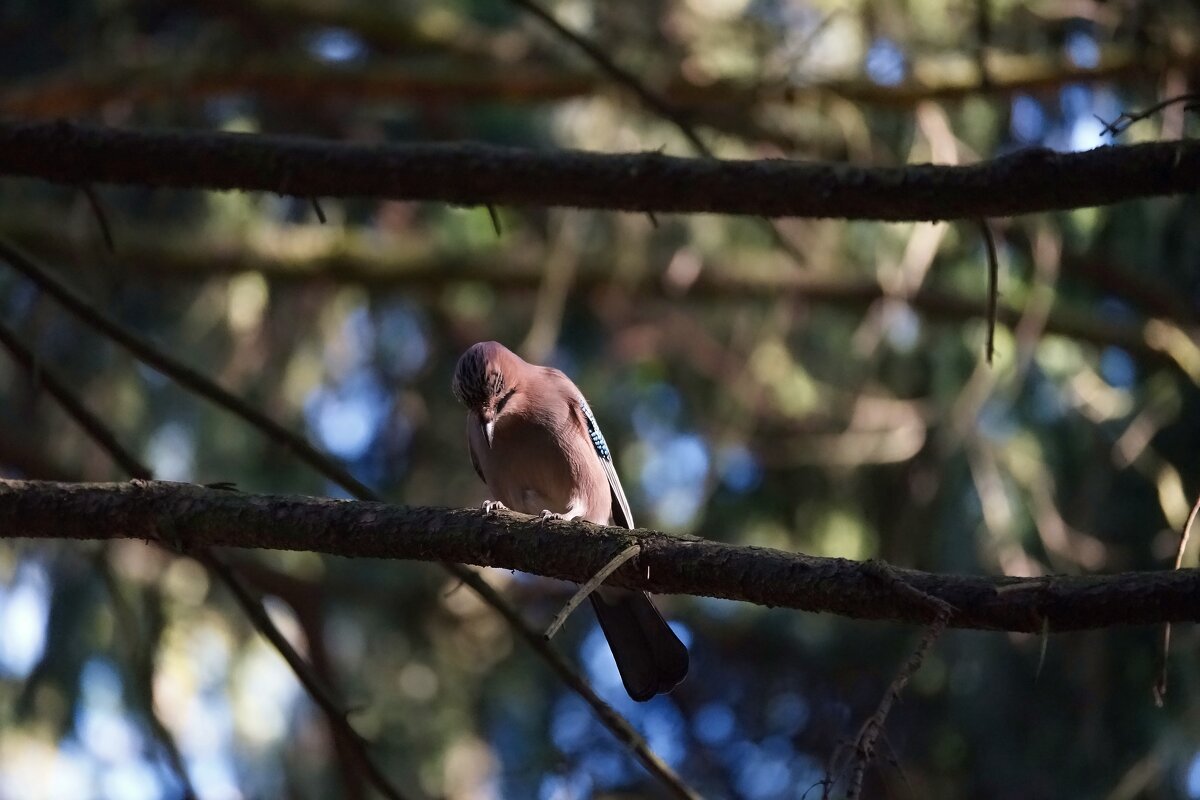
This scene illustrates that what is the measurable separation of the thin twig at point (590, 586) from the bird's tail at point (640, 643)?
5.13 ft

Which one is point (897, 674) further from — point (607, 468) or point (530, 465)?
point (607, 468)

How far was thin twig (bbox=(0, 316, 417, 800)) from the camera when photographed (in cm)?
446

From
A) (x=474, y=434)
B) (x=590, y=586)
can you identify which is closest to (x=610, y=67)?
(x=474, y=434)

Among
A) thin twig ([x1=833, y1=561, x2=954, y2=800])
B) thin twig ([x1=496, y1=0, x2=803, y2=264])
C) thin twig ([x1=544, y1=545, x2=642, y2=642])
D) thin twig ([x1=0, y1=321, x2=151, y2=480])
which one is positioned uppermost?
thin twig ([x1=496, y1=0, x2=803, y2=264])

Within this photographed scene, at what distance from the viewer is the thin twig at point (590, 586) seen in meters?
3.09

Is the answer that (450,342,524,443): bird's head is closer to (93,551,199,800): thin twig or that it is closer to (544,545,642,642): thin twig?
(93,551,199,800): thin twig

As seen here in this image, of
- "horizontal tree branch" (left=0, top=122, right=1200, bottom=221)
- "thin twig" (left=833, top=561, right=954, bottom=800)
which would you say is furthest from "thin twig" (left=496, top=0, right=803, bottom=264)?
"thin twig" (left=833, top=561, right=954, bottom=800)

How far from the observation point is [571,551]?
3.63 m

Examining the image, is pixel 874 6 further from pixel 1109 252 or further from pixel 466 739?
pixel 466 739

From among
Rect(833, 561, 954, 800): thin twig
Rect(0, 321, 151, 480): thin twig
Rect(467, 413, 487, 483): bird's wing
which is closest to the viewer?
Rect(833, 561, 954, 800): thin twig

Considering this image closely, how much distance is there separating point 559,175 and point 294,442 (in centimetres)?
139

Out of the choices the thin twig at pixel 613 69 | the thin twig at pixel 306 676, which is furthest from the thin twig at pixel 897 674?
the thin twig at pixel 613 69

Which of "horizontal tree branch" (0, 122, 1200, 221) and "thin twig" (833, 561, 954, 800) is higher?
"horizontal tree branch" (0, 122, 1200, 221)

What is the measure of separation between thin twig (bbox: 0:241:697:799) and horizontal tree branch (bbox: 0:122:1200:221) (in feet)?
1.52
